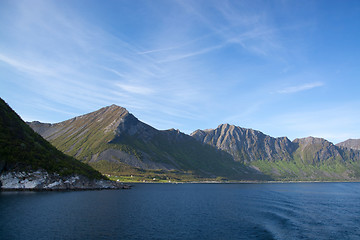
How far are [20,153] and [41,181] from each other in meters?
18.3

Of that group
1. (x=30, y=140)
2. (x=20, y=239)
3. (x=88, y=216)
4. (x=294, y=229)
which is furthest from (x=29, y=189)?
(x=294, y=229)

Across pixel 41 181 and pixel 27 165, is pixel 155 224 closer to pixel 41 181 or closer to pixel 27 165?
pixel 41 181

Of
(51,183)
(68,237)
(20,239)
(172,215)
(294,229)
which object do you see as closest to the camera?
(20,239)

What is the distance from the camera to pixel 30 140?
14975 centimetres

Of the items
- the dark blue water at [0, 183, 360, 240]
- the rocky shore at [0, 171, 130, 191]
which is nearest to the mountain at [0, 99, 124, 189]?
the rocky shore at [0, 171, 130, 191]

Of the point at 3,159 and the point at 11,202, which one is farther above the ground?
the point at 3,159

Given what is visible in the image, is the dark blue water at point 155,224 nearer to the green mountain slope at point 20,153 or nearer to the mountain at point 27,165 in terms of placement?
the mountain at point 27,165

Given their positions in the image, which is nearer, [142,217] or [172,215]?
[142,217]

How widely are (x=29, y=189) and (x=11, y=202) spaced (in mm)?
42057

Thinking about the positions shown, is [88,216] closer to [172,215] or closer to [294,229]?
[172,215]

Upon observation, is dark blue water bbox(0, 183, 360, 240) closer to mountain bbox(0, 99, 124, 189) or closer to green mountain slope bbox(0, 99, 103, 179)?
mountain bbox(0, 99, 124, 189)

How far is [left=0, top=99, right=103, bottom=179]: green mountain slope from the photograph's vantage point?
402ft

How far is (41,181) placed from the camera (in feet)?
428

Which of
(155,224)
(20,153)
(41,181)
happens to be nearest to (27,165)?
(20,153)
